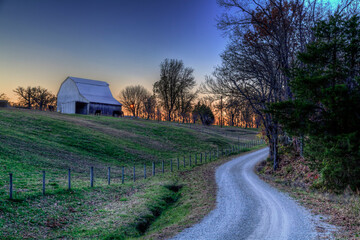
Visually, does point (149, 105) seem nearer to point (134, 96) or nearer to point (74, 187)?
point (134, 96)

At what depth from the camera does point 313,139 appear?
1041 centimetres

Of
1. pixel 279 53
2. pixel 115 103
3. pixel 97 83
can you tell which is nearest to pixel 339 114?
pixel 279 53

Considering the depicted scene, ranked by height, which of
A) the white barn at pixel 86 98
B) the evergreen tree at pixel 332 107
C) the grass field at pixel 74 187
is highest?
the white barn at pixel 86 98

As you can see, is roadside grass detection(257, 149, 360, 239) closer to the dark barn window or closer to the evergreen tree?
the evergreen tree

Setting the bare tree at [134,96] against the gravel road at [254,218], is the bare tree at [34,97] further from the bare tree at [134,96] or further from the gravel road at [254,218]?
the gravel road at [254,218]

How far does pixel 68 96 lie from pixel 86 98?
20.1ft

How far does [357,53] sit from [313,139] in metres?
3.97

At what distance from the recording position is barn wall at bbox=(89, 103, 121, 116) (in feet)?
173

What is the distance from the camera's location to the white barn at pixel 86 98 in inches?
2067

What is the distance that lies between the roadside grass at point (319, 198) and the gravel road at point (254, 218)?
67 centimetres

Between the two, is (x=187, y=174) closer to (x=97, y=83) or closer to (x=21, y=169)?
(x=21, y=169)

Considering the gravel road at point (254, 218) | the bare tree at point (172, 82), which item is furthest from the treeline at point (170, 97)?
the gravel road at point (254, 218)

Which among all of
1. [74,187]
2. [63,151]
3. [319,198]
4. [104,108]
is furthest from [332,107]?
[104,108]

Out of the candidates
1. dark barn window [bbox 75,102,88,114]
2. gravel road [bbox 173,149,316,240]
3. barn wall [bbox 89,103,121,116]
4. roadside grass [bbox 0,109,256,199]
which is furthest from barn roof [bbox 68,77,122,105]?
gravel road [bbox 173,149,316,240]
